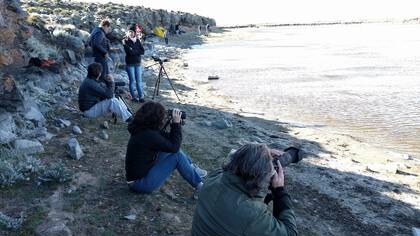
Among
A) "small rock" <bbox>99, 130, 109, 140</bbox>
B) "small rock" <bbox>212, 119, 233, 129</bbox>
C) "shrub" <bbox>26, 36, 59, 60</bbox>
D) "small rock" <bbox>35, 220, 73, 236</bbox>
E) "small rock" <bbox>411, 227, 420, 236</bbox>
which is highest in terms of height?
"shrub" <bbox>26, 36, 59, 60</bbox>

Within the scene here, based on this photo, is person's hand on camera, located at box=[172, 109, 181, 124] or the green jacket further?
person's hand on camera, located at box=[172, 109, 181, 124]

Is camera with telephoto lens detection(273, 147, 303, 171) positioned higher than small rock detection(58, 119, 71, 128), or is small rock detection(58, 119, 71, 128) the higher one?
camera with telephoto lens detection(273, 147, 303, 171)

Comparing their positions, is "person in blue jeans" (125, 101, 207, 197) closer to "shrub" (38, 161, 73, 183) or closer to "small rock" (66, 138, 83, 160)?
"shrub" (38, 161, 73, 183)

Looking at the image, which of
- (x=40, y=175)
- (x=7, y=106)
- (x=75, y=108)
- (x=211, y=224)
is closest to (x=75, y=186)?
(x=40, y=175)

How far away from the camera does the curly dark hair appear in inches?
261

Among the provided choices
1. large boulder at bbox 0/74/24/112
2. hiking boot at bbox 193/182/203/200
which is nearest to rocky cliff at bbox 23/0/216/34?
large boulder at bbox 0/74/24/112

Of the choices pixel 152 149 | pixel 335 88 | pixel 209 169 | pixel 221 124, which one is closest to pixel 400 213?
pixel 209 169

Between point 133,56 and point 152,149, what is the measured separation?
7.21 meters

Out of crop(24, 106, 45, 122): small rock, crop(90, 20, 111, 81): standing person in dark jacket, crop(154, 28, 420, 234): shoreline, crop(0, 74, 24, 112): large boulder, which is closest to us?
crop(154, 28, 420, 234): shoreline

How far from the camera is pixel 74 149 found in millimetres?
8320

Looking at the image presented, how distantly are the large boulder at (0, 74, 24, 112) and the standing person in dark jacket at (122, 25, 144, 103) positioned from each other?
453 centimetres

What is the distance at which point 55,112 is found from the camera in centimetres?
1073

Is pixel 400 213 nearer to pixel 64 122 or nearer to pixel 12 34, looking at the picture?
pixel 64 122

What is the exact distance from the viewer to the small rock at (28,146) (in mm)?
8015
